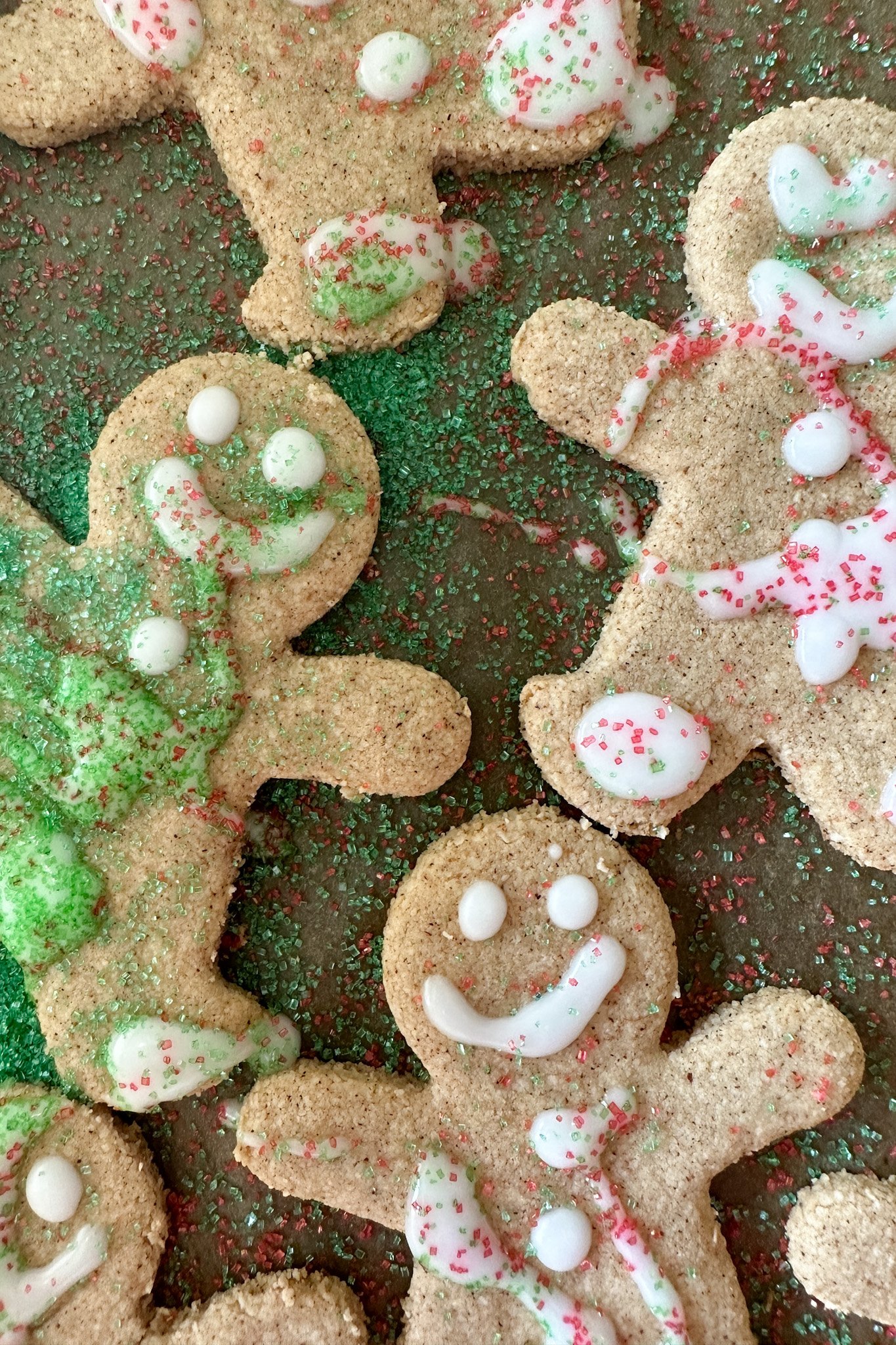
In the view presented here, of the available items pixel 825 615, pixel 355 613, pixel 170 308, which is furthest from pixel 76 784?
pixel 825 615

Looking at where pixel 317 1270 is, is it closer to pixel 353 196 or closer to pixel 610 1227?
pixel 610 1227

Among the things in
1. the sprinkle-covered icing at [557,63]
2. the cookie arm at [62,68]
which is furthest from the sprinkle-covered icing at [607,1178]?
the cookie arm at [62,68]

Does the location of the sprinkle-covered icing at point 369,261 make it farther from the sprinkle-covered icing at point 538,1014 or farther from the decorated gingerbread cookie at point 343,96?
the sprinkle-covered icing at point 538,1014

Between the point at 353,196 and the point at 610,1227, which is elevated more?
the point at 353,196

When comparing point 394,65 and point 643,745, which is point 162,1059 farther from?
point 394,65

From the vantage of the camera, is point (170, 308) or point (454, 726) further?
point (170, 308)
